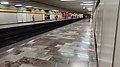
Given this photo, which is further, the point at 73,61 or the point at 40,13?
the point at 40,13

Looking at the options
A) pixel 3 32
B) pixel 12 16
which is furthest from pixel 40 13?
pixel 3 32

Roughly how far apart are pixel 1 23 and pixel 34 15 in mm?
7684

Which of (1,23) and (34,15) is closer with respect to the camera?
(1,23)

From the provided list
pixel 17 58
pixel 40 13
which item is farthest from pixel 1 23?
pixel 17 58

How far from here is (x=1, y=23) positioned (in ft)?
45.8

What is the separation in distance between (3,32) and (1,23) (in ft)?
16.8

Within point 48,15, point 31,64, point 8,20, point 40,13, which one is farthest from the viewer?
point 48,15

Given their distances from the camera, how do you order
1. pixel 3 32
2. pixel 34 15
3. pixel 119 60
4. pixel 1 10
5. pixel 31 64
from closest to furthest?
pixel 119 60, pixel 31 64, pixel 3 32, pixel 1 10, pixel 34 15

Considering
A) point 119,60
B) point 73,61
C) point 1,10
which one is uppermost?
point 1,10

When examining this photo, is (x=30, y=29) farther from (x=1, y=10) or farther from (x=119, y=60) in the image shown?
(x=119, y=60)

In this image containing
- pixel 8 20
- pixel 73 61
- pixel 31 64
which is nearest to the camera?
pixel 31 64

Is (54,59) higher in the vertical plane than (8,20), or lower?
lower

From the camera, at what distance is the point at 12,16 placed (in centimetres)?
1564

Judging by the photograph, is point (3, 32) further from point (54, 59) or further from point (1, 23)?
point (54, 59)
